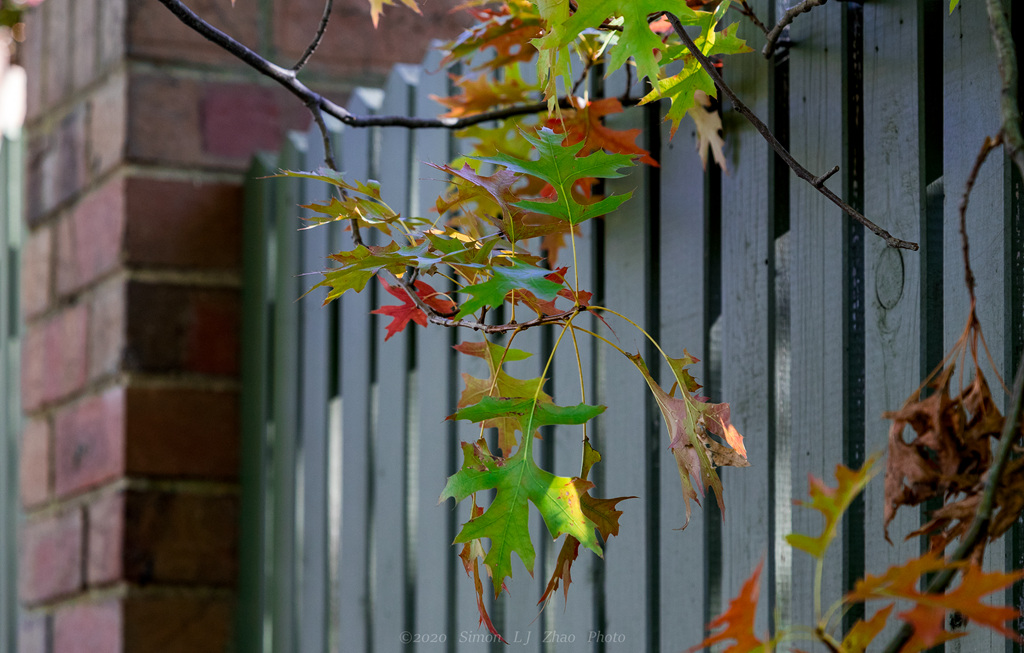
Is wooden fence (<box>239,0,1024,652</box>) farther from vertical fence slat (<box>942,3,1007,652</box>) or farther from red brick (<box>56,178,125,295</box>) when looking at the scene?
red brick (<box>56,178,125,295</box>)

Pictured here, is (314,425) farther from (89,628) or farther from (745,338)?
(745,338)

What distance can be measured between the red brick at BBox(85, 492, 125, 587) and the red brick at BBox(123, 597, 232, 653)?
8 cm

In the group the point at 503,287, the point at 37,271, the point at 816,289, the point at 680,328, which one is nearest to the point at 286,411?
the point at 37,271

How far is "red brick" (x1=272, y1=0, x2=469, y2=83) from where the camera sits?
249cm

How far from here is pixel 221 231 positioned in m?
2.45

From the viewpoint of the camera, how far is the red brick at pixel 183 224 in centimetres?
231

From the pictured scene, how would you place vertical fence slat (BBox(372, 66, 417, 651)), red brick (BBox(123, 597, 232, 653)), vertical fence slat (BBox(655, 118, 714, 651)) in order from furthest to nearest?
1. red brick (BBox(123, 597, 232, 653))
2. vertical fence slat (BBox(372, 66, 417, 651))
3. vertical fence slat (BBox(655, 118, 714, 651))

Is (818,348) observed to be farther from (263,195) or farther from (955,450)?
(263,195)

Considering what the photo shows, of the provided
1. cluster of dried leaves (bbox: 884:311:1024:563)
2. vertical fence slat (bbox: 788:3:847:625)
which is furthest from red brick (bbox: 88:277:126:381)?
cluster of dried leaves (bbox: 884:311:1024:563)

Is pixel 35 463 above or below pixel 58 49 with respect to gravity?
below

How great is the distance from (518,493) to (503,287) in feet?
0.65

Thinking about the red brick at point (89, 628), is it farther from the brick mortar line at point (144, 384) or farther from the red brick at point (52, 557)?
the brick mortar line at point (144, 384)

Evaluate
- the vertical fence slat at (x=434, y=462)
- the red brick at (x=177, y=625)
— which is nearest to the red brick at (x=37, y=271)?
the red brick at (x=177, y=625)

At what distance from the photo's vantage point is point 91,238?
2.43 meters
